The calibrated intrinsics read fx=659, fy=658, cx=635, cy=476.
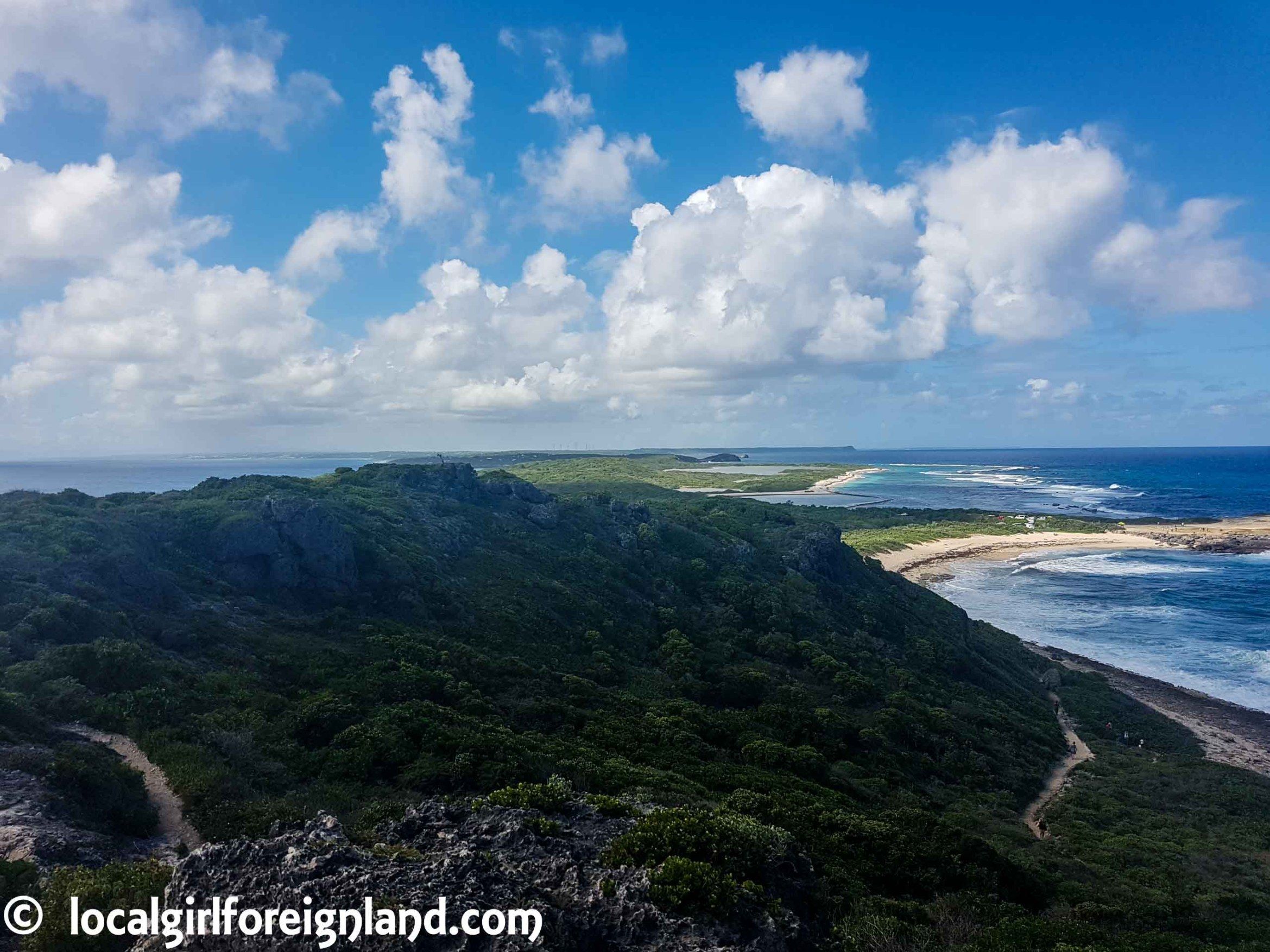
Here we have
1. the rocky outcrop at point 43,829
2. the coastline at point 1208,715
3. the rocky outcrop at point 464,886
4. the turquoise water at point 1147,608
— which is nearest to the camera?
the rocky outcrop at point 464,886

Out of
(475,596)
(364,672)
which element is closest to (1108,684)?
(475,596)

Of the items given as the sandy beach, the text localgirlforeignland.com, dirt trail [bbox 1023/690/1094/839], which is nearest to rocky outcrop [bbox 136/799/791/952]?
the text localgirlforeignland.com

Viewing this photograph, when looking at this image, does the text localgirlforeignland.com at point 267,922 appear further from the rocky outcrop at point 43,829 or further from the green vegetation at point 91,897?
the rocky outcrop at point 43,829

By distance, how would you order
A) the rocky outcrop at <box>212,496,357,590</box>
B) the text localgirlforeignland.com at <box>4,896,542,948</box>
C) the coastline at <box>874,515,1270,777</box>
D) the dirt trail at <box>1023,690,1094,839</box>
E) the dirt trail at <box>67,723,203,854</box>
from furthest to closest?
the coastline at <box>874,515,1270,777</box> < the rocky outcrop at <box>212,496,357,590</box> < the dirt trail at <box>1023,690,1094,839</box> < the dirt trail at <box>67,723,203,854</box> < the text localgirlforeignland.com at <box>4,896,542,948</box>

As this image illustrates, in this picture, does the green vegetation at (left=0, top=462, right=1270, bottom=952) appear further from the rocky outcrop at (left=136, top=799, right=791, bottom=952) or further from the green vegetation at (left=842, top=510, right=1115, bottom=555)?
the green vegetation at (left=842, top=510, right=1115, bottom=555)

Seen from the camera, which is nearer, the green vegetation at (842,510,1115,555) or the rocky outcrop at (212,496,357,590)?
the rocky outcrop at (212,496,357,590)

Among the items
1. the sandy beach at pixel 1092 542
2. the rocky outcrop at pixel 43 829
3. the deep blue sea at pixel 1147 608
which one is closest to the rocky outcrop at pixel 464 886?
the rocky outcrop at pixel 43 829
